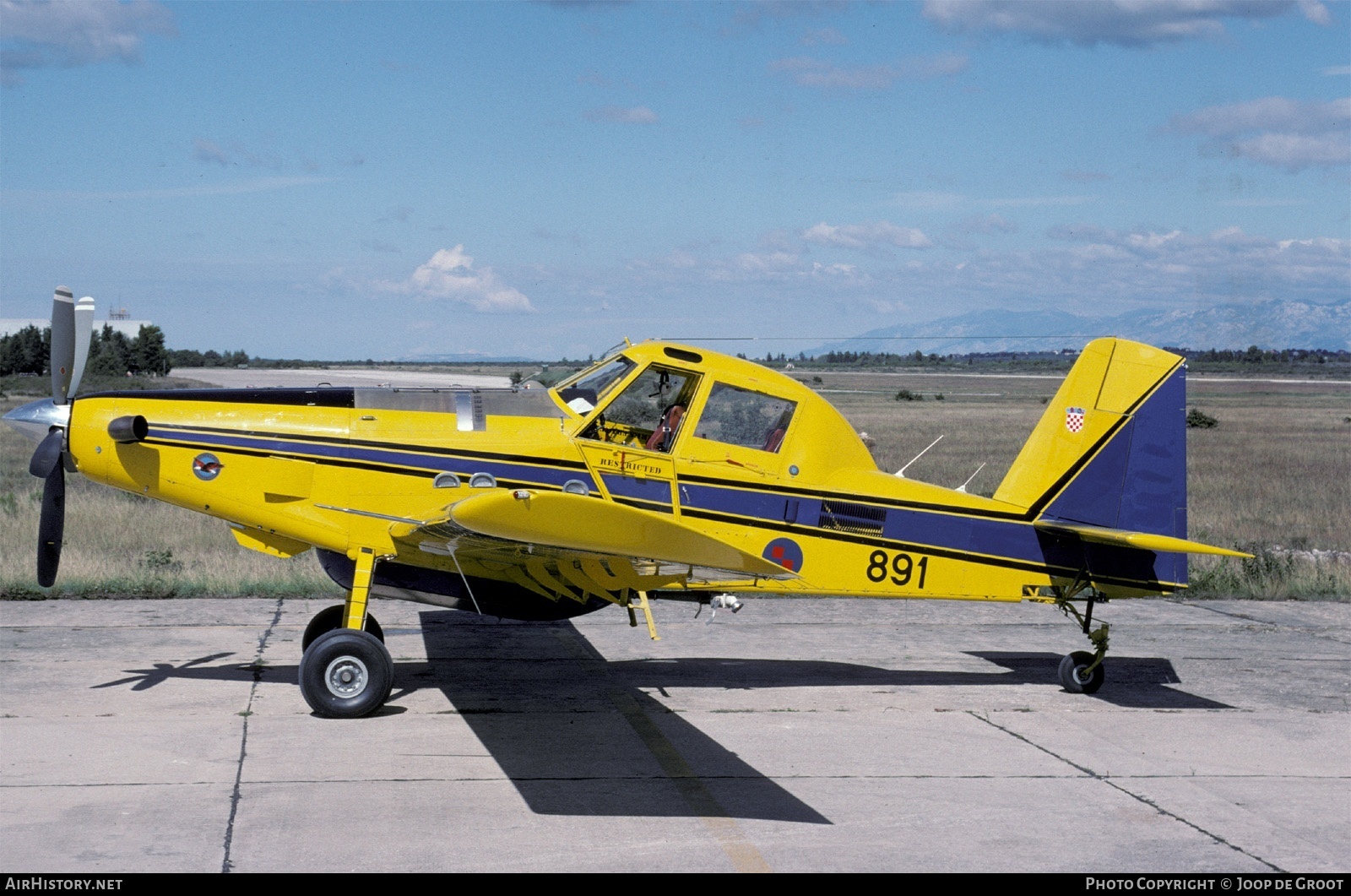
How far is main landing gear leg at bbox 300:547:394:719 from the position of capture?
814 cm

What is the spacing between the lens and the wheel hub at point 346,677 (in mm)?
8195

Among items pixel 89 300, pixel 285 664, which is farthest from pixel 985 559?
pixel 89 300

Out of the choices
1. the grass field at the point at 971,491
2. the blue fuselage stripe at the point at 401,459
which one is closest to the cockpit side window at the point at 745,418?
the blue fuselage stripe at the point at 401,459

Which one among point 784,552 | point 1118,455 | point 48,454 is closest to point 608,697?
point 784,552

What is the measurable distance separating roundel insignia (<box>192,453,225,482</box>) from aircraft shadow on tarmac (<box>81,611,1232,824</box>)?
1.78 metres

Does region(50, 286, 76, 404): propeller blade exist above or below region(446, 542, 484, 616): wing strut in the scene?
above

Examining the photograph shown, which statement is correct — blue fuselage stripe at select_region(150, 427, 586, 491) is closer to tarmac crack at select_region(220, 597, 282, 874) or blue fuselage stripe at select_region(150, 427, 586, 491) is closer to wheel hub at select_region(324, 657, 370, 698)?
wheel hub at select_region(324, 657, 370, 698)

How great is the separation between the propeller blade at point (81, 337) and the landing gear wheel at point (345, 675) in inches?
Result: 101

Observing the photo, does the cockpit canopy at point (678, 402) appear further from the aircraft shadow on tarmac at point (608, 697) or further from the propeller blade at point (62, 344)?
the propeller blade at point (62, 344)

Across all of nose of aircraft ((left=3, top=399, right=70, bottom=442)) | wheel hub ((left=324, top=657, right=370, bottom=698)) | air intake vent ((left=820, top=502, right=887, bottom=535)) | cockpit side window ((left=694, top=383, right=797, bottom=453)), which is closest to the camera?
wheel hub ((left=324, top=657, right=370, bottom=698))

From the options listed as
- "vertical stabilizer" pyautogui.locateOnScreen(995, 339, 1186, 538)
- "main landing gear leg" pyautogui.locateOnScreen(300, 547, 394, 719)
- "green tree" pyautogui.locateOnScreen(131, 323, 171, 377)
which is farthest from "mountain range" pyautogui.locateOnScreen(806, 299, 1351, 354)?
→ "green tree" pyautogui.locateOnScreen(131, 323, 171, 377)

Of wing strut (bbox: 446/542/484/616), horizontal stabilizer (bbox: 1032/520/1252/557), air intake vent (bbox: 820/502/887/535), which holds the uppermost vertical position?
air intake vent (bbox: 820/502/887/535)

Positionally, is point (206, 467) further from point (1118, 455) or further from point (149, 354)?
point (149, 354)

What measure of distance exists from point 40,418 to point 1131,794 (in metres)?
7.36
